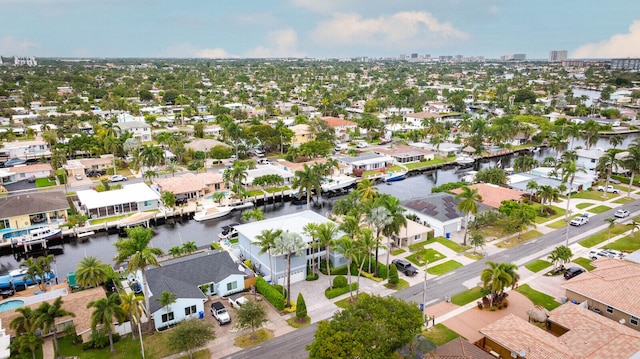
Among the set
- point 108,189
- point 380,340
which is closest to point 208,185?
point 108,189

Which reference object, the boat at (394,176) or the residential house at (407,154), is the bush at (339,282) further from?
the residential house at (407,154)

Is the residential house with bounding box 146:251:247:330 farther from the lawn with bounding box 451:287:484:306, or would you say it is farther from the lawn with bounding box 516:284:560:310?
the lawn with bounding box 516:284:560:310

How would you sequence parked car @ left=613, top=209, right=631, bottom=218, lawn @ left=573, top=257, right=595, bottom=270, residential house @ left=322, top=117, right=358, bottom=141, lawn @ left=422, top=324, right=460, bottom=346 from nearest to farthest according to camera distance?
lawn @ left=422, top=324, right=460, bottom=346
lawn @ left=573, top=257, right=595, bottom=270
parked car @ left=613, top=209, right=631, bottom=218
residential house @ left=322, top=117, right=358, bottom=141

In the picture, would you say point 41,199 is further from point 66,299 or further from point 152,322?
point 152,322

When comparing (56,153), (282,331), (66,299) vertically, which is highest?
(56,153)

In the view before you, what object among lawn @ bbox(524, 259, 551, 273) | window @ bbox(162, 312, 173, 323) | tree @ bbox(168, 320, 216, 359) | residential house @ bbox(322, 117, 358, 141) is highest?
residential house @ bbox(322, 117, 358, 141)

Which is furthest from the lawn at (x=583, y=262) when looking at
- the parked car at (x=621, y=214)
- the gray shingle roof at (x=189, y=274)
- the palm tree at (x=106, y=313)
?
the palm tree at (x=106, y=313)

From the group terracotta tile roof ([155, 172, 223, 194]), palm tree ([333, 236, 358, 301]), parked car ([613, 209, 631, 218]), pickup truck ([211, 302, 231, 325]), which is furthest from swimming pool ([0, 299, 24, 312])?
parked car ([613, 209, 631, 218])
